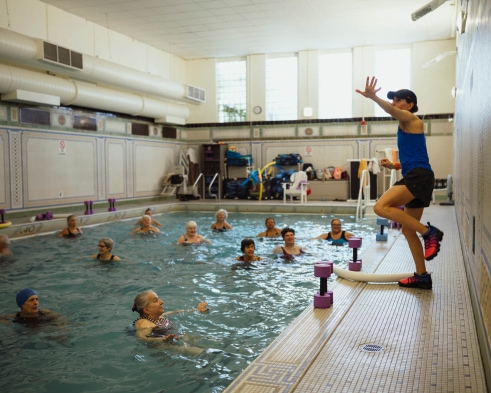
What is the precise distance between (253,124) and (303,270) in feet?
38.6

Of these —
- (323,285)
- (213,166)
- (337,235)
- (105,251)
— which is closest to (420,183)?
(323,285)

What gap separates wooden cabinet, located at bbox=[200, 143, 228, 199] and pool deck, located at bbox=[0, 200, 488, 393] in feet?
40.6

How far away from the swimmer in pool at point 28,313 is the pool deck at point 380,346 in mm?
2459

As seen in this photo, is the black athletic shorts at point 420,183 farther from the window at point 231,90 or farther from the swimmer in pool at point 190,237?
the window at point 231,90

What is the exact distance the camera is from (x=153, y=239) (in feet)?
31.8

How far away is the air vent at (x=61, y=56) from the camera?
1016 cm

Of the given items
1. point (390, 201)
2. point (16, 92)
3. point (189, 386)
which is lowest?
point (189, 386)

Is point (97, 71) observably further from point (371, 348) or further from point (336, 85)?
point (371, 348)

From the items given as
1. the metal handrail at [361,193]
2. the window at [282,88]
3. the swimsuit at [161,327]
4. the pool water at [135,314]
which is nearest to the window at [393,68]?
the window at [282,88]

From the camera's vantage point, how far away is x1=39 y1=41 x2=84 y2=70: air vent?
10.2 meters

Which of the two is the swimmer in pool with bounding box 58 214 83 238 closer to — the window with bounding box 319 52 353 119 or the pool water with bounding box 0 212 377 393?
the pool water with bounding box 0 212 377 393

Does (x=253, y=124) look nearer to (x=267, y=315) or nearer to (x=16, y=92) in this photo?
(x=16, y=92)

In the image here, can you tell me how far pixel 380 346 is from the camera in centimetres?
316

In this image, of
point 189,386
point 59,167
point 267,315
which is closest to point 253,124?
point 59,167
